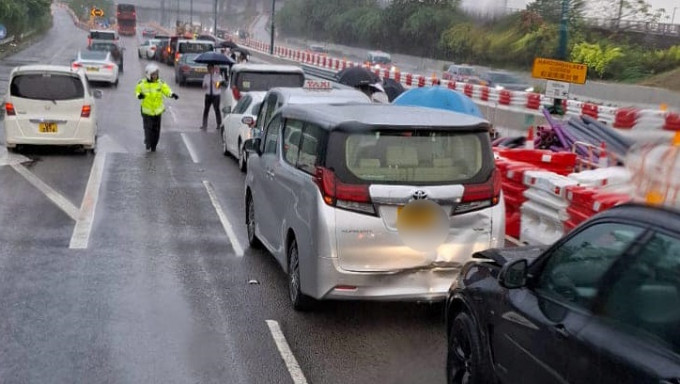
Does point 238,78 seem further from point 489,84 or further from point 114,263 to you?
point 489,84

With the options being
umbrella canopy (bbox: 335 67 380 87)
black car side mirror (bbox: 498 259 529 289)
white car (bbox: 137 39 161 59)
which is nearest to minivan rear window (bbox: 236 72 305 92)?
umbrella canopy (bbox: 335 67 380 87)

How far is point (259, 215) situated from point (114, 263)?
1.60 metres

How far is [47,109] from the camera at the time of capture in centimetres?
1486

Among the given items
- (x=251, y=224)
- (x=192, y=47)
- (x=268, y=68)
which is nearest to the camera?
(x=251, y=224)

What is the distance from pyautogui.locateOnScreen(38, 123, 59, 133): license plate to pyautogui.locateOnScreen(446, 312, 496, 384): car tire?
1151cm

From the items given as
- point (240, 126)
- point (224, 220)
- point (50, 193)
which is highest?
point (240, 126)

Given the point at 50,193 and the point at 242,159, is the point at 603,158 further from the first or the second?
the point at 50,193

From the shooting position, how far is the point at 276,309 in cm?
718

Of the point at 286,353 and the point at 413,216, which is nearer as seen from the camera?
the point at 286,353

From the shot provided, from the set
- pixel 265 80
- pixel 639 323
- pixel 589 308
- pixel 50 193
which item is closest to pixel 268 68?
pixel 265 80

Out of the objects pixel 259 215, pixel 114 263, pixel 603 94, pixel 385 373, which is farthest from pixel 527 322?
pixel 603 94

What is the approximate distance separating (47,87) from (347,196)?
10416 millimetres

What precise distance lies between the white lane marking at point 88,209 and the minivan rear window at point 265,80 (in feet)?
13.2

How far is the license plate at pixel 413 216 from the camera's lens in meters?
6.36
